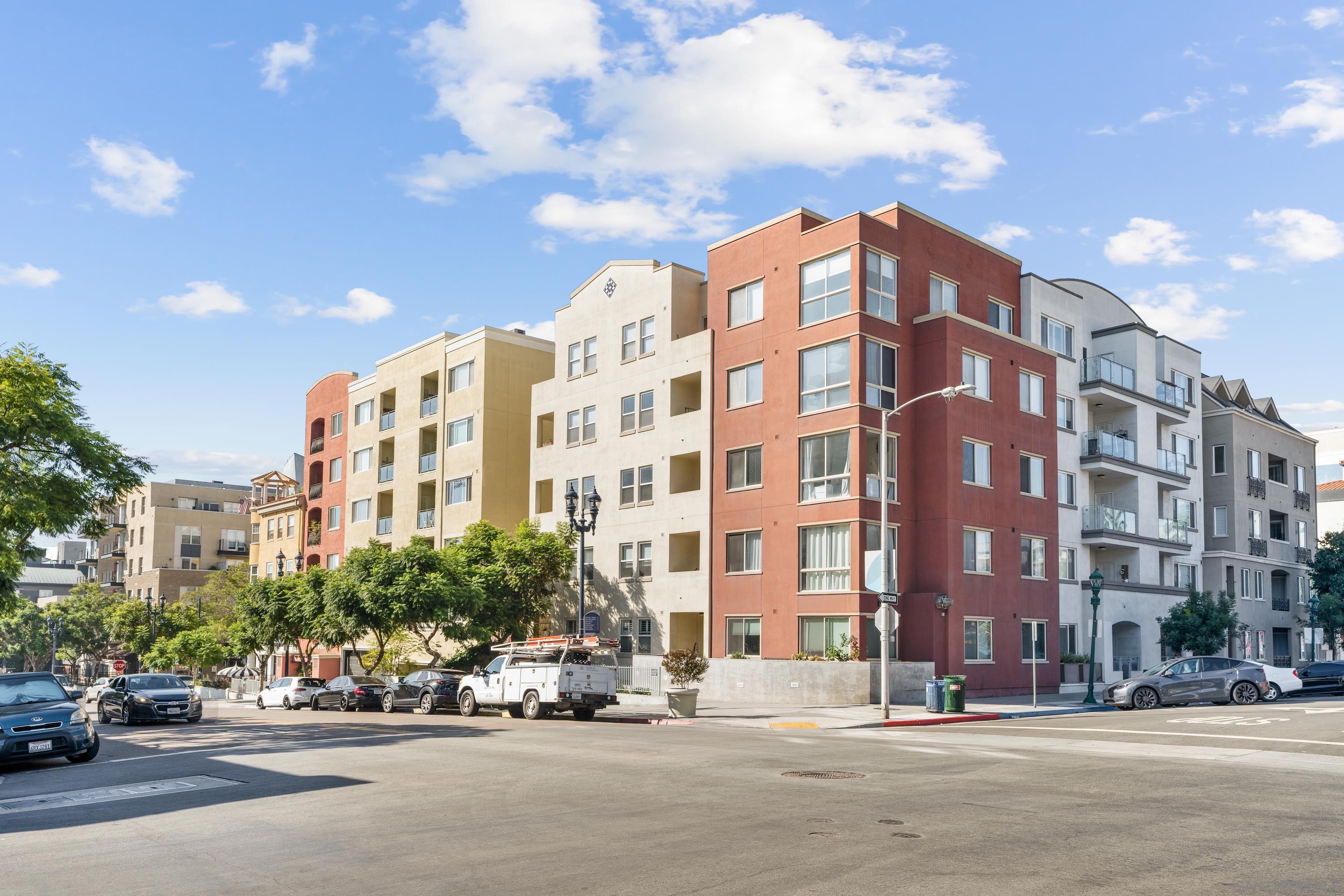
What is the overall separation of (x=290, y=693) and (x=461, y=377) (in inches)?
715

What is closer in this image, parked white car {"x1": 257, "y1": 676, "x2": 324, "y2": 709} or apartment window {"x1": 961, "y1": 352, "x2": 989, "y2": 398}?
apartment window {"x1": 961, "y1": 352, "x2": 989, "y2": 398}

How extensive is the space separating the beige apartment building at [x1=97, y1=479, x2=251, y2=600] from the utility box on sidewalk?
84.8 meters

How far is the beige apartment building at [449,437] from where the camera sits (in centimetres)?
5397

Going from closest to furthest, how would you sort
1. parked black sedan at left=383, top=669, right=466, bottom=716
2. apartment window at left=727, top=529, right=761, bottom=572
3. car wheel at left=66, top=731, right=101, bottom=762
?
car wheel at left=66, top=731, right=101, bottom=762 < parked black sedan at left=383, top=669, right=466, bottom=716 < apartment window at left=727, top=529, right=761, bottom=572

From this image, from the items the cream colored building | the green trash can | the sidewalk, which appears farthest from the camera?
the cream colored building

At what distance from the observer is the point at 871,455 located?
121 feet

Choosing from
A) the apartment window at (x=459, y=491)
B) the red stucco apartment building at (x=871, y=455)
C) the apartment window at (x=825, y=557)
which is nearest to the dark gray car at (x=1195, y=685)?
the red stucco apartment building at (x=871, y=455)

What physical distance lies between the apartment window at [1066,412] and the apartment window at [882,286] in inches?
459

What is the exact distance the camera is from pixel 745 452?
40594mm

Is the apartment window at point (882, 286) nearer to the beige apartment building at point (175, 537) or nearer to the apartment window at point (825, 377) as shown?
the apartment window at point (825, 377)

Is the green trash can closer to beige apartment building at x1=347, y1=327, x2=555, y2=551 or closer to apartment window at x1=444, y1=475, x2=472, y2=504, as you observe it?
beige apartment building at x1=347, y1=327, x2=555, y2=551

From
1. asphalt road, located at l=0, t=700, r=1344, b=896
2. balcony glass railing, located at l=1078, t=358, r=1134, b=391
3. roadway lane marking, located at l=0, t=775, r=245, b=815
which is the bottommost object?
roadway lane marking, located at l=0, t=775, r=245, b=815

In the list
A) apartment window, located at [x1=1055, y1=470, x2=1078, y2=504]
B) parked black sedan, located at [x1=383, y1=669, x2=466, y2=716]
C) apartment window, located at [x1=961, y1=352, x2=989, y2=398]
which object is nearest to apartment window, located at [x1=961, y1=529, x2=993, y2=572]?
apartment window, located at [x1=961, y1=352, x2=989, y2=398]

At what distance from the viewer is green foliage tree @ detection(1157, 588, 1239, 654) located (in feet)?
154
